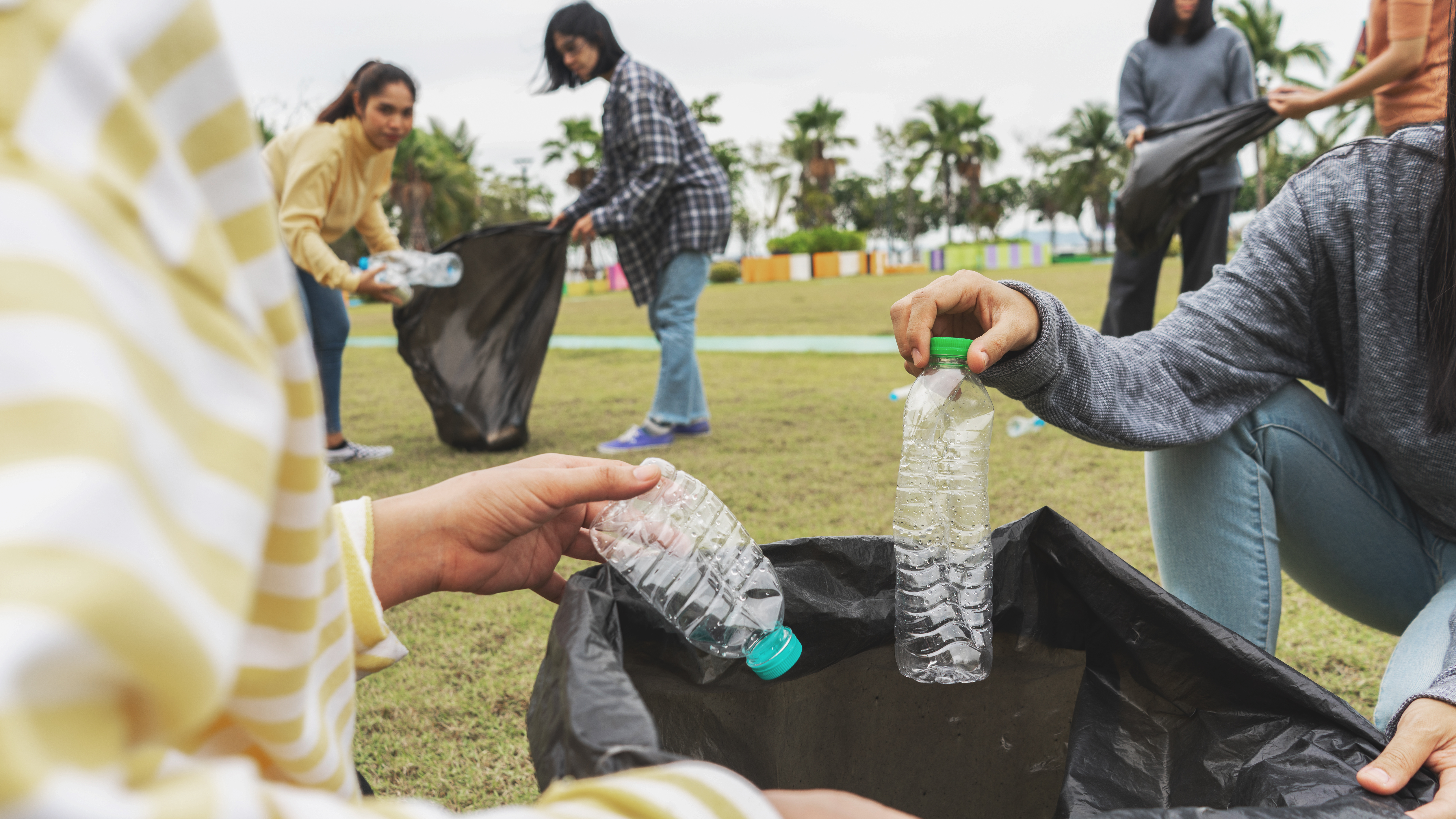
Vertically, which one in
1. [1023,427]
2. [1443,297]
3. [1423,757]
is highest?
[1443,297]

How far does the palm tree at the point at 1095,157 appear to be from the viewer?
45.8 meters

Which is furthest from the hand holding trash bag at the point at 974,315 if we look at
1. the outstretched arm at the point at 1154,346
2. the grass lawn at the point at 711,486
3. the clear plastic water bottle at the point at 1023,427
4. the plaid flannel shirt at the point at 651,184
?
the plaid flannel shirt at the point at 651,184

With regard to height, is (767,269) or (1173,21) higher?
(1173,21)

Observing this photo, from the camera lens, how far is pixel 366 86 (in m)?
3.47

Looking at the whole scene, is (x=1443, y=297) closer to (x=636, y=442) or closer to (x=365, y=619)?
(x=365, y=619)

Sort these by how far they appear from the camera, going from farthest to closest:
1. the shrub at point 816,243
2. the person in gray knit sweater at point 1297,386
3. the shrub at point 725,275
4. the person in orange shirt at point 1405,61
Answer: the shrub at point 816,243 < the shrub at point 725,275 < the person in orange shirt at point 1405,61 < the person in gray knit sweater at point 1297,386

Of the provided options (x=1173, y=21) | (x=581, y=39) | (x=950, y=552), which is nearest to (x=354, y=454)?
(x=581, y=39)

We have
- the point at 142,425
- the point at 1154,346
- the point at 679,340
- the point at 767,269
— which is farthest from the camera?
the point at 767,269

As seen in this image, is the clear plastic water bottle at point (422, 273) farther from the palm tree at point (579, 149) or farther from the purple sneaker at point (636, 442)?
the palm tree at point (579, 149)

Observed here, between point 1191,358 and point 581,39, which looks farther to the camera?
point 581,39

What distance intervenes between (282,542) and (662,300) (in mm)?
3554

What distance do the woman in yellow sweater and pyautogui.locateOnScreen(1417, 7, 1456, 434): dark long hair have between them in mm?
3159

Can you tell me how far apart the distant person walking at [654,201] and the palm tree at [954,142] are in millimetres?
42754

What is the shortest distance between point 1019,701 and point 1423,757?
1.43 feet
